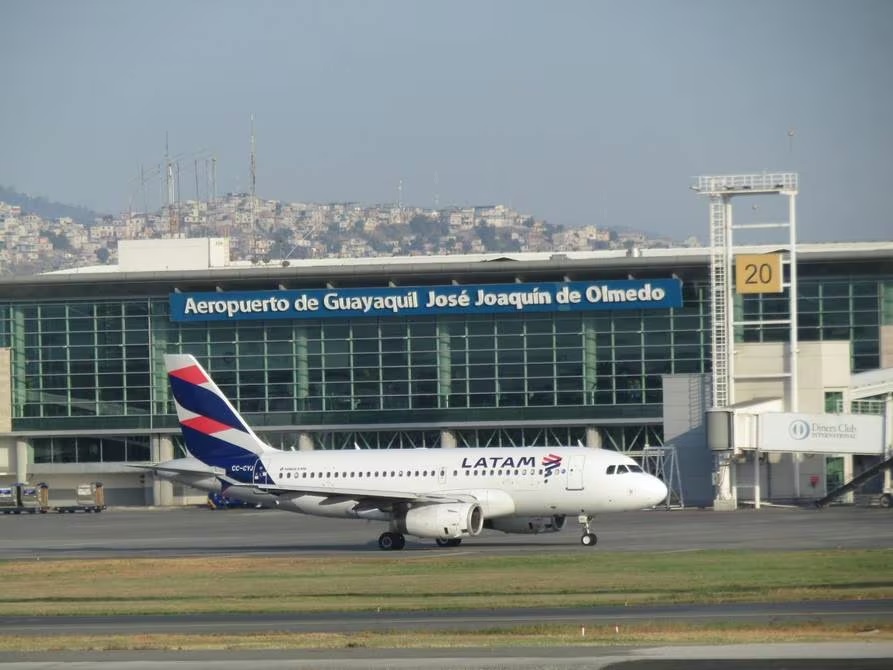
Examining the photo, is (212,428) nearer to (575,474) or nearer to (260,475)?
(260,475)

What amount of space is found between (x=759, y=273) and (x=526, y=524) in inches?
1250

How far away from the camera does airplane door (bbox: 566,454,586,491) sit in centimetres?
5588

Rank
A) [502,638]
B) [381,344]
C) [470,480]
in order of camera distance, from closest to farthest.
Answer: [502,638] < [470,480] < [381,344]

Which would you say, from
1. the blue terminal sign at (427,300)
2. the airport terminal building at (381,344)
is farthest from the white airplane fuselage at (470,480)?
the blue terminal sign at (427,300)

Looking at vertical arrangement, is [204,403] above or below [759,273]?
below

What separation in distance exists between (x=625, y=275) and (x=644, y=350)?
5.01 metres

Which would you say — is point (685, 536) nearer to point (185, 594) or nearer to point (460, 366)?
point (185, 594)

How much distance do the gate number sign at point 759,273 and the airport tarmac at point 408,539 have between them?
13100mm

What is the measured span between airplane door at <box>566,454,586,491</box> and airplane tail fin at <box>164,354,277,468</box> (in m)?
13.9

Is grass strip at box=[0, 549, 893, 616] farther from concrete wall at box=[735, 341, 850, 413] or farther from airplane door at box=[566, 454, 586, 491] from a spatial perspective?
concrete wall at box=[735, 341, 850, 413]

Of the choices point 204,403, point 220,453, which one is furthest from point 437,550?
point 204,403

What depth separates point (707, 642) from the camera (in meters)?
28.2

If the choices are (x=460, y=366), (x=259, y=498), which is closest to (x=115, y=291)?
(x=460, y=366)

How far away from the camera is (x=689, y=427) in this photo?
88.2m
